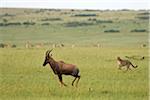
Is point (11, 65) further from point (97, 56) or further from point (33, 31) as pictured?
point (33, 31)

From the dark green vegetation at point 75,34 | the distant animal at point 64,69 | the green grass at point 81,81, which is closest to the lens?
the green grass at point 81,81

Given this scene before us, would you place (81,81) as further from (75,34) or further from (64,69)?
(75,34)

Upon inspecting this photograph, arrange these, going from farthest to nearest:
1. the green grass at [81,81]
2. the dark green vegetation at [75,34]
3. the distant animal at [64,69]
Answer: the dark green vegetation at [75,34], the distant animal at [64,69], the green grass at [81,81]

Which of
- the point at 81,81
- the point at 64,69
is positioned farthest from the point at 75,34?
the point at 64,69

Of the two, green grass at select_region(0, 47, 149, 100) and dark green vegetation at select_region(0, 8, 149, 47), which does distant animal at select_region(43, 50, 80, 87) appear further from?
dark green vegetation at select_region(0, 8, 149, 47)

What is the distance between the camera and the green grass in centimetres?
1245

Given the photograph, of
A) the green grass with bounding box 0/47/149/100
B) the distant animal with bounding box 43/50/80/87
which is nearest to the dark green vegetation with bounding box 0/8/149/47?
the green grass with bounding box 0/47/149/100

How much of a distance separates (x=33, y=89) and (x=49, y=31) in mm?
30477

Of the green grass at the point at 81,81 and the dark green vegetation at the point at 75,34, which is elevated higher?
the dark green vegetation at the point at 75,34

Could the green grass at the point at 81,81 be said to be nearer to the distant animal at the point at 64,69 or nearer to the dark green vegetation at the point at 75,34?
the distant animal at the point at 64,69

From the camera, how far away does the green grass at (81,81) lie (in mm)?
12445

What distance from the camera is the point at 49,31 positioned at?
43625 mm

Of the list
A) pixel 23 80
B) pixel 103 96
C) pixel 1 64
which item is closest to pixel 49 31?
pixel 1 64

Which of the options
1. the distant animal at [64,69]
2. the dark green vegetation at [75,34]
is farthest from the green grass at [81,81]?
the dark green vegetation at [75,34]
